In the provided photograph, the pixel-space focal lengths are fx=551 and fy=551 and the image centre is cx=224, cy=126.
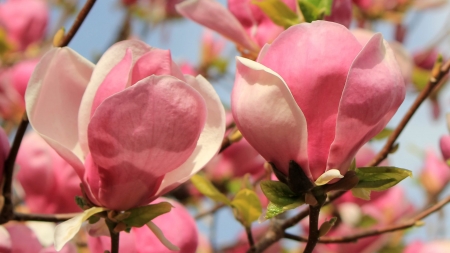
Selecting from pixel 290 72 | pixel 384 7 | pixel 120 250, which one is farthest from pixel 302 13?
pixel 384 7

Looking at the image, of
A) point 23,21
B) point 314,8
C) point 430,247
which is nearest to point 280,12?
point 314,8

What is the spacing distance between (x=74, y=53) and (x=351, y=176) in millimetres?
296

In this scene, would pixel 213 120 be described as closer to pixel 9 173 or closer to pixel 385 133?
pixel 9 173

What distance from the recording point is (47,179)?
899 mm

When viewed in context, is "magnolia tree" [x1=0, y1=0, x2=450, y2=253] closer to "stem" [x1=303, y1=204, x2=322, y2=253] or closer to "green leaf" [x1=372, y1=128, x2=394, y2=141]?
"stem" [x1=303, y1=204, x2=322, y2=253]

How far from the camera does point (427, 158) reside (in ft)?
6.18

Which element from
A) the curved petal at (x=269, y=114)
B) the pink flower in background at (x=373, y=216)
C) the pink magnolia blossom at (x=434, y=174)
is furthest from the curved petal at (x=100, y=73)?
the pink magnolia blossom at (x=434, y=174)

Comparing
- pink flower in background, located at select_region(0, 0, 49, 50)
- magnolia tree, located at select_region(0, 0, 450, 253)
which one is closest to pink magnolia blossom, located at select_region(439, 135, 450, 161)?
magnolia tree, located at select_region(0, 0, 450, 253)

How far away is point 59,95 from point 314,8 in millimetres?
300

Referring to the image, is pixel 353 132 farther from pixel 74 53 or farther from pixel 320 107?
pixel 74 53

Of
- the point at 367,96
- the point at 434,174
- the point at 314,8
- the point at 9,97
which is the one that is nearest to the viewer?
the point at 367,96

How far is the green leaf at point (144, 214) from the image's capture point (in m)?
0.50

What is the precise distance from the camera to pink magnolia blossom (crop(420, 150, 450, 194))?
5.98ft

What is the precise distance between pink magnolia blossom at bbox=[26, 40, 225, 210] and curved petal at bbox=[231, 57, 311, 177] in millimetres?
36
